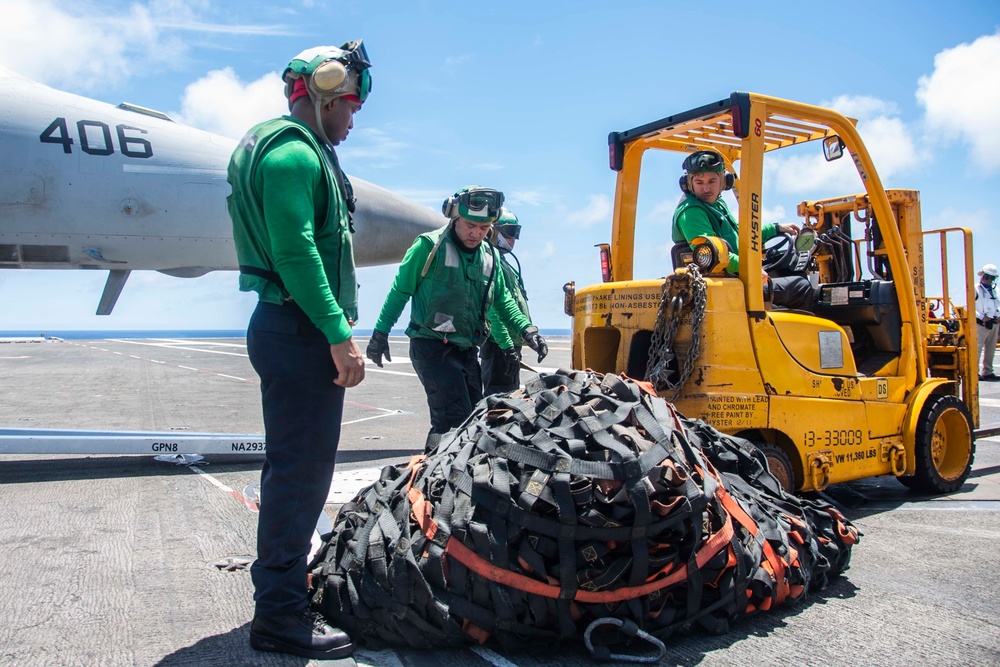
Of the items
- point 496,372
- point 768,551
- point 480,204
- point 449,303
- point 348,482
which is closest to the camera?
point 768,551

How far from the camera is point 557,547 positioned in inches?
90.5

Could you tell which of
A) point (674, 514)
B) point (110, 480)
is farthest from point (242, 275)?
point (110, 480)

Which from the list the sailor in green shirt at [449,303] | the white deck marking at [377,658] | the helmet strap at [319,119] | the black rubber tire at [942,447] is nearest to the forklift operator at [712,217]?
the black rubber tire at [942,447]

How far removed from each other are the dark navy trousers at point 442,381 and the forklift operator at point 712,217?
169 centimetres

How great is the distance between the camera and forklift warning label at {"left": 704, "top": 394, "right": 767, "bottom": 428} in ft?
12.8

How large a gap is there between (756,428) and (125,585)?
3181mm

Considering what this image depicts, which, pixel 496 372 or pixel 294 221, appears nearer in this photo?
pixel 294 221

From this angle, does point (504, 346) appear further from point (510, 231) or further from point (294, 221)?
point (294, 221)

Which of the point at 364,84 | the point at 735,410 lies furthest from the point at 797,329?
the point at 364,84

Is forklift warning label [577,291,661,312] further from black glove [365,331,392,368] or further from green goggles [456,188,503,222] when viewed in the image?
black glove [365,331,392,368]

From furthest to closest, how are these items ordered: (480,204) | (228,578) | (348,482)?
(348,482), (480,204), (228,578)

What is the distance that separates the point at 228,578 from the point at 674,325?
8.43 feet

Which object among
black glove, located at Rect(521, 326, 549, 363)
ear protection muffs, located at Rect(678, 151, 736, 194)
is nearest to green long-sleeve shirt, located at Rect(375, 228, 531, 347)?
black glove, located at Rect(521, 326, 549, 363)

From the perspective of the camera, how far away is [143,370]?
17.5 meters
